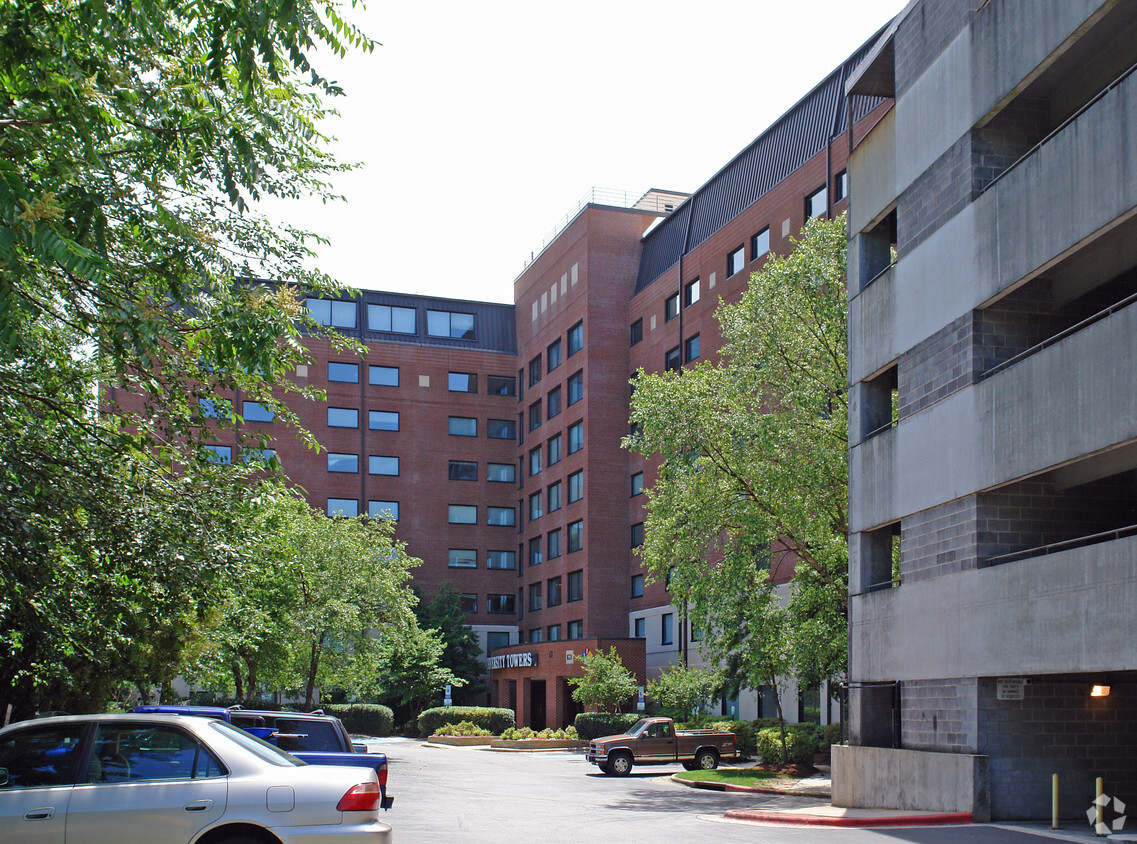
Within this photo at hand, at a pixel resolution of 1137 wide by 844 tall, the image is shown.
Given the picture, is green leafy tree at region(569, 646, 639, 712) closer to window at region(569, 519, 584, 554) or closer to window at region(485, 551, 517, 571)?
window at region(569, 519, 584, 554)

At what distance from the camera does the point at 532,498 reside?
71.4 m

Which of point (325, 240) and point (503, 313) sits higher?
point (503, 313)

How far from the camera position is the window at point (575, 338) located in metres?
63.7

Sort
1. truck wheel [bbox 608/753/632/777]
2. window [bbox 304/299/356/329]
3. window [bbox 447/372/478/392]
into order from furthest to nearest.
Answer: window [bbox 447/372/478/392] < window [bbox 304/299/356/329] < truck wheel [bbox 608/753/632/777]

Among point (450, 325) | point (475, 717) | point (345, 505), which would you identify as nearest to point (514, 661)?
point (475, 717)

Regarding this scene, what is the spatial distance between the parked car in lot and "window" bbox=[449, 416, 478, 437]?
6436cm

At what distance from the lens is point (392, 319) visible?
74812mm

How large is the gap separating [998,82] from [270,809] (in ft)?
53.5

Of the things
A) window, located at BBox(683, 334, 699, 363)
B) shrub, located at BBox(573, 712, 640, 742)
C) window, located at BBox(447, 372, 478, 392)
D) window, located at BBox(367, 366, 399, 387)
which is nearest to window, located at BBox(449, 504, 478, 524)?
window, located at BBox(447, 372, 478, 392)

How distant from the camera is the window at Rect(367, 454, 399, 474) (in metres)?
71.4

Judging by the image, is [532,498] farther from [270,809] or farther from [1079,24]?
[270,809]

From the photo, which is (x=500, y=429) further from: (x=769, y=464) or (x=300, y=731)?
(x=300, y=731)

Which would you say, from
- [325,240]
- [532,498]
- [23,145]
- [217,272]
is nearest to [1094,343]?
[325,240]

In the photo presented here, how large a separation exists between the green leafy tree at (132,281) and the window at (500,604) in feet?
186
